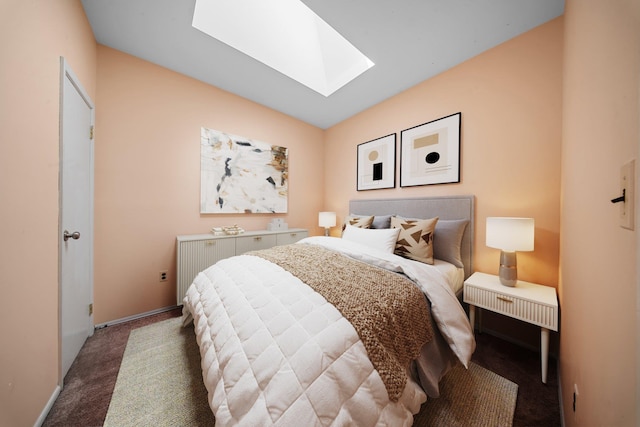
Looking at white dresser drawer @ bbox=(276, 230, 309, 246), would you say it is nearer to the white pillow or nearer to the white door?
the white pillow

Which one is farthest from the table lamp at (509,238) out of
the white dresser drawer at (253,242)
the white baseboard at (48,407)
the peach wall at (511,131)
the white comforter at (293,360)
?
the white baseboard at (48,407)

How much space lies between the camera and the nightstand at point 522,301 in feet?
4.52

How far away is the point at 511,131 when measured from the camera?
1.88 meters

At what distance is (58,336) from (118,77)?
2266 mm

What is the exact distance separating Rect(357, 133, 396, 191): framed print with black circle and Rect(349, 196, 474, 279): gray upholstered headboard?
0.26m

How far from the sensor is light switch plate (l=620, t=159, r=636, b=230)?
17.2 inches

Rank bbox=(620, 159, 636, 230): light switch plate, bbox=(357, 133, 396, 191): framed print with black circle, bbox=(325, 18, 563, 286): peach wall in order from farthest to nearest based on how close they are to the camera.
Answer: bbox=(357, 133, 396, 191): framed print with black circle < bbox=(325, 18, 563, 286): peach wall < bbox=(620, 159, 636, 230): light switch plate

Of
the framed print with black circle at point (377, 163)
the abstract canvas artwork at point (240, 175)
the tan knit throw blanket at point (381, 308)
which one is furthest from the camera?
the framed print with black circle at point (377, 163)

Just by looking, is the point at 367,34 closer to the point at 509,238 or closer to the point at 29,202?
the point at 509,238

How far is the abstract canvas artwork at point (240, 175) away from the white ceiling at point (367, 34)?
28.4 inches

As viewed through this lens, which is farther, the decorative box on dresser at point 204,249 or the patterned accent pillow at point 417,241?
the decorative box on dresser at point 204,249

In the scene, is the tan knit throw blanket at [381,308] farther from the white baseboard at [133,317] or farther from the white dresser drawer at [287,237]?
the white baseboard at [133,317]

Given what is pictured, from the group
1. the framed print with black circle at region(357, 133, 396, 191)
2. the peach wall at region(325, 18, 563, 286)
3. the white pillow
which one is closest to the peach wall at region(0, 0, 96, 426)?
the white pillow

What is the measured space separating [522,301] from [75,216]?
332cm
